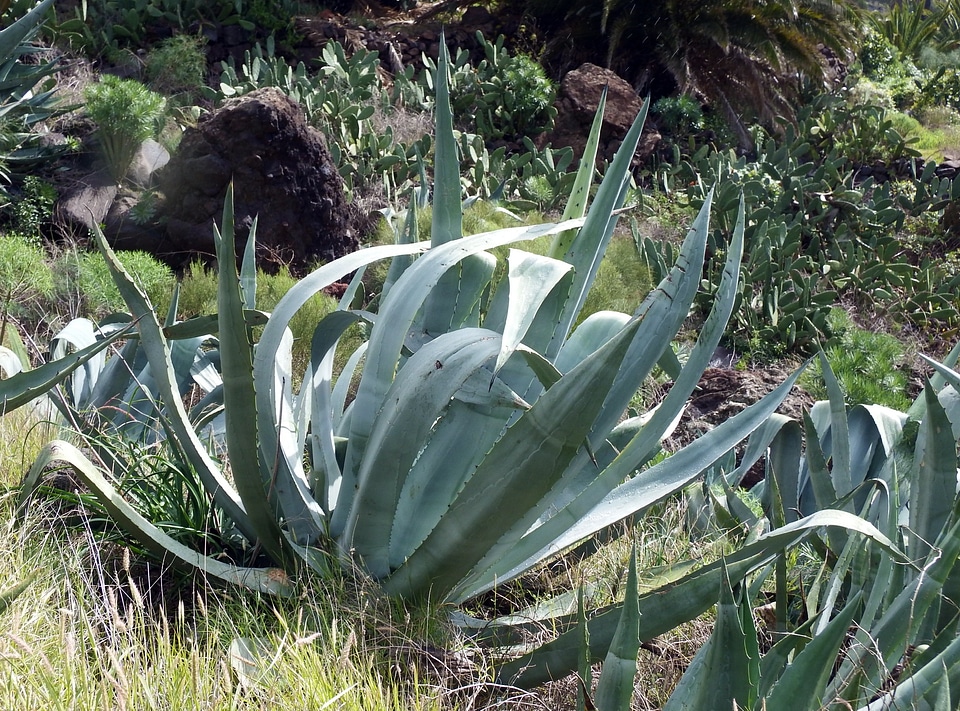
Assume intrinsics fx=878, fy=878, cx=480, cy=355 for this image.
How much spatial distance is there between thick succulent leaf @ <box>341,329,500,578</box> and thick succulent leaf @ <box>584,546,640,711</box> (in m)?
0.48

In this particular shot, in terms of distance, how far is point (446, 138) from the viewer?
7.13 ft

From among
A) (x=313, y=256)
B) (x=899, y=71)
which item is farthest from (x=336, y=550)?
(x=899, y=71)

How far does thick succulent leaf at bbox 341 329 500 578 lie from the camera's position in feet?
5.52

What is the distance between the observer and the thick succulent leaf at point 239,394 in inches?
74.3

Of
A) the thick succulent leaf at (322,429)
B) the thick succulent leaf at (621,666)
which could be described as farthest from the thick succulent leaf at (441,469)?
the thick succulent leaf at (621,666)

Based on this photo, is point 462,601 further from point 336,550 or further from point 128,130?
point 128,130

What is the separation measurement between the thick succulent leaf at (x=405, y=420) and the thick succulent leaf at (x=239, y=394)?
23cm

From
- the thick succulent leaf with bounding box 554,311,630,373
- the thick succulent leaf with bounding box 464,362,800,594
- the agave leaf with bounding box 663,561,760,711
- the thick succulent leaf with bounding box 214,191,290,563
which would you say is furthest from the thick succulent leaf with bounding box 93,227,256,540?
the agave leaf with bounding box 663,561,760,711

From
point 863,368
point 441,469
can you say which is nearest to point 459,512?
point 441,469

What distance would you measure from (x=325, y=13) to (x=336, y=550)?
38.2 ft

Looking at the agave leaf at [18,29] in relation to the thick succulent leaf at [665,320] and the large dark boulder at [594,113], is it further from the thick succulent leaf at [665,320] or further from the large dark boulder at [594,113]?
the large dark boulder at [594,113]

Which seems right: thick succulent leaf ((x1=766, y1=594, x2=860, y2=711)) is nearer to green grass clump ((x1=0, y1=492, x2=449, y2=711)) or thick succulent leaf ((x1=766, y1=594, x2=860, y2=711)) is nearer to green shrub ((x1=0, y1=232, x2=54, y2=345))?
green grass clump ((x1=0, y1=492, x2=449, y2=711))

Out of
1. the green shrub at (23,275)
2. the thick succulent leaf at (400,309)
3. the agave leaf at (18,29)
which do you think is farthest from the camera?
the green shrub at (23,275)

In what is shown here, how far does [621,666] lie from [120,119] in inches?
277
